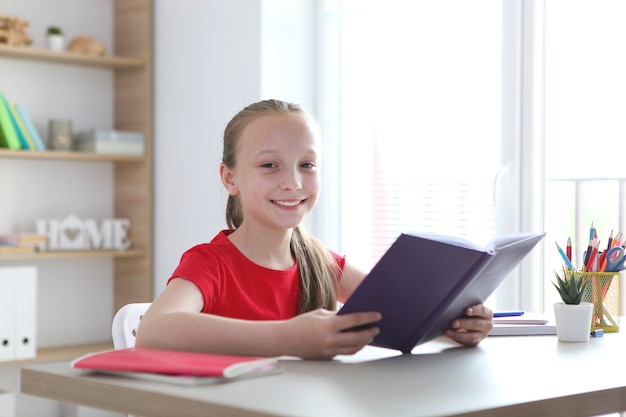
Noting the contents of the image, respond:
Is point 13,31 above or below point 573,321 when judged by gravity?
above

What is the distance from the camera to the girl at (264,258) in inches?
55.5

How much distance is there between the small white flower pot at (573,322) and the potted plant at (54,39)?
2576 millimetres

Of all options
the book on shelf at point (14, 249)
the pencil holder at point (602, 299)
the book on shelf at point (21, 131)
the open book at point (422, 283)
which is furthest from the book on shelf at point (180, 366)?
the book on shelf at point (21, 131)

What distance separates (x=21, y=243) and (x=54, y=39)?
0.81 m

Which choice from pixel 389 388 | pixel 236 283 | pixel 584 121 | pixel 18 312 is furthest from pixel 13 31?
pixel 389 388

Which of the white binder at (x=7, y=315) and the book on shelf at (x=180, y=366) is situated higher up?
the book on shelf at (x=180, y=366)

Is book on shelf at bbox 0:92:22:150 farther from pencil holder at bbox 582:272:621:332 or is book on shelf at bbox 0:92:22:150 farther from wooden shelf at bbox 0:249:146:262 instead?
pencil holder at bbox 582:272:621:332

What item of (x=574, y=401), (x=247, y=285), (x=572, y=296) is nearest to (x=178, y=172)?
(x=247, y=285)

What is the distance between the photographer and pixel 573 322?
5.24ft

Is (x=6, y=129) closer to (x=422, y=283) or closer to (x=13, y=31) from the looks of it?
(x=13, y=31)

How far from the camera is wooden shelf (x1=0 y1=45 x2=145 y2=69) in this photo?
11.3 feet

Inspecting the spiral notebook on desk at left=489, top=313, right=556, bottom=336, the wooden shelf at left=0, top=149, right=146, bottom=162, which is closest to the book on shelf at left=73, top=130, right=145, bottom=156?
the wooden shelf at left=0, top=149, right=146, bottom=162

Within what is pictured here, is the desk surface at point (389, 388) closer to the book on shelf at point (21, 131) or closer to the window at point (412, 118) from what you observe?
the window at point (412, 118)

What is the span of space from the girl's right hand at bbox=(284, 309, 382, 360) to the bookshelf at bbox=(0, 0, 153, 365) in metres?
2.49
